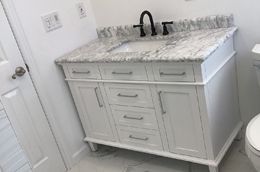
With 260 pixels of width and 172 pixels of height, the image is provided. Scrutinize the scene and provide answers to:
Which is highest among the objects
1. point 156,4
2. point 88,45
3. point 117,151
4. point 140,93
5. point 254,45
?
point 156,4

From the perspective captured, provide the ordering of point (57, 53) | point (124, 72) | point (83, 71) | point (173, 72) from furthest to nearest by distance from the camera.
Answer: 1. point (57, 53)
2. point (83, 71)
3. point (124, 72)
4. point (173, 72)

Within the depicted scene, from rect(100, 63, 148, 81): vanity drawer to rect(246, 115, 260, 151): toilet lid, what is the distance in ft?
2.16

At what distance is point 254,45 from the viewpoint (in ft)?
6.39

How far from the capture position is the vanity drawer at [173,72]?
Result: 166 cm

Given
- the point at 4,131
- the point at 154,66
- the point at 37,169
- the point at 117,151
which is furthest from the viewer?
the point at 117,151

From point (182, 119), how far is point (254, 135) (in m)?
0.47

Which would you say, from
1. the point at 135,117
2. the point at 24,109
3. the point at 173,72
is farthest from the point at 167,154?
the point at 24,109

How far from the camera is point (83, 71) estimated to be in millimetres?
2141

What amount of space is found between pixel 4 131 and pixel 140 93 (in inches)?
34.9

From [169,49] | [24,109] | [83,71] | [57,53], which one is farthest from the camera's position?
[57,53]

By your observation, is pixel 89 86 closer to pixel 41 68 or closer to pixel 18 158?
pixel 41 68

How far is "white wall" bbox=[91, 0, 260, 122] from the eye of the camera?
6.26ft

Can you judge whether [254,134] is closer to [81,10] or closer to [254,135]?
[254,135]

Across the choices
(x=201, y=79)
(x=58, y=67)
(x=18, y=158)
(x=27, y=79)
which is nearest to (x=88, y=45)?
(x=58, y=67)
